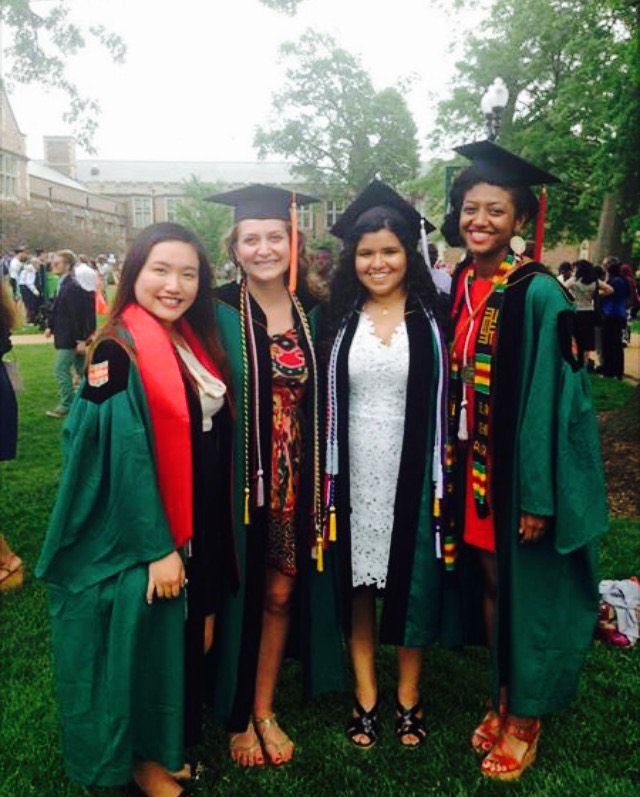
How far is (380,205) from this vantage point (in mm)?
2697

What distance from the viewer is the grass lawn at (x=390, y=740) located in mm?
2557

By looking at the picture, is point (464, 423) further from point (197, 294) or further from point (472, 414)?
point (197, 294)

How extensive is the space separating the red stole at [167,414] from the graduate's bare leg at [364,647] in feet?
2.80

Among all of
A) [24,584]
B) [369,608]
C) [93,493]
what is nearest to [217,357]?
[93,493]

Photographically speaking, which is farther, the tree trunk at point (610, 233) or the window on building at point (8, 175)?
the window on building at point (8, 175)

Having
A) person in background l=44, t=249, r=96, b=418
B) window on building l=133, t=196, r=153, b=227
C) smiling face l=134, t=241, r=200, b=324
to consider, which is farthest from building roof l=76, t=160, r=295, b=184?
smiling face l=134, t=241, r=200, b=324

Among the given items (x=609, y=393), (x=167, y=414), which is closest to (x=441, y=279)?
(x=167, y=414)

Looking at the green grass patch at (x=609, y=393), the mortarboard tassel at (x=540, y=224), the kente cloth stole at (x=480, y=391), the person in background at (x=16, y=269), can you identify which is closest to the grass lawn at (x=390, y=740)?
the kente cloth stole at (x=480, y=391)

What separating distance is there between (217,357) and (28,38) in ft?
31.2

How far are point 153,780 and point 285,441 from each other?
1.19 metres

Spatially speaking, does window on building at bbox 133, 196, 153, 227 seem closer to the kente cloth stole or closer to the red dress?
the red dress

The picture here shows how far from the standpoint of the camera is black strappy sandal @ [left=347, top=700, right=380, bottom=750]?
278cm

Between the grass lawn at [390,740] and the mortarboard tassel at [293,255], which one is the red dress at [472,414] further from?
the grass lawn at [390,740]

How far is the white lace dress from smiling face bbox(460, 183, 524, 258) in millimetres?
395
